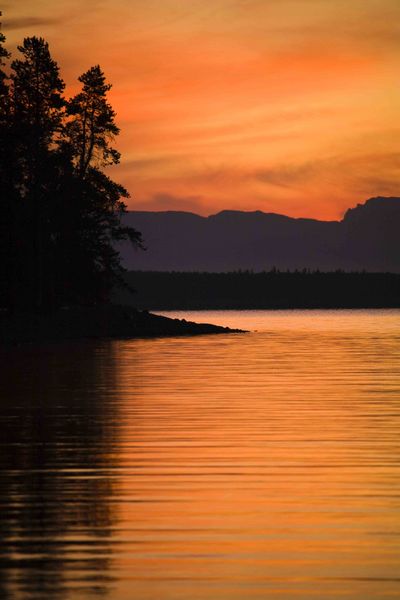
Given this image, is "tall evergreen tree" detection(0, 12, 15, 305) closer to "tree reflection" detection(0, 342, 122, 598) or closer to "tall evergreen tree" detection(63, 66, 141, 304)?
"tall evergreen tree" detection(63, 66, 141, 304)

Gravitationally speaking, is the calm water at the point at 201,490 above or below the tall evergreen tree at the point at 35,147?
below

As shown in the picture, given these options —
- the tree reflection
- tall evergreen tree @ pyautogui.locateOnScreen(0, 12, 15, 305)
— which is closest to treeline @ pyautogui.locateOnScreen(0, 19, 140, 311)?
tall evergreen tree @ pyautogui.locateOnScreen(0, 12, 15, 305)

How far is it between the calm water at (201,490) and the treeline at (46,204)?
36.0m

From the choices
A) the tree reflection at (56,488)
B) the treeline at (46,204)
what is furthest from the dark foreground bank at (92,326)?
the tree reflection at (56,488)

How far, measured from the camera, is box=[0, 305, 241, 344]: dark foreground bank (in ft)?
202

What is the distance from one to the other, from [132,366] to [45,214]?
111 ft

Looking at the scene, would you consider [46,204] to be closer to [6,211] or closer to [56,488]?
[6,211]

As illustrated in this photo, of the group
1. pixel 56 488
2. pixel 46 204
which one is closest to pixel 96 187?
pixel 46 204

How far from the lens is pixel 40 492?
1361cm

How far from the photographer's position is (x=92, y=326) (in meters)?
67.6

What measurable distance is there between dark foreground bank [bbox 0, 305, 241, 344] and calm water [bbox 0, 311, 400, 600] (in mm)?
31444

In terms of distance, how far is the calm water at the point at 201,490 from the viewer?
9.44 meters

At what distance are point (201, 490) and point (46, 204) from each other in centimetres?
5787

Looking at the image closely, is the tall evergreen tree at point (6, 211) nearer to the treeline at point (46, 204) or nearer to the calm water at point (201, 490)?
the treeline at point (46, 204)
